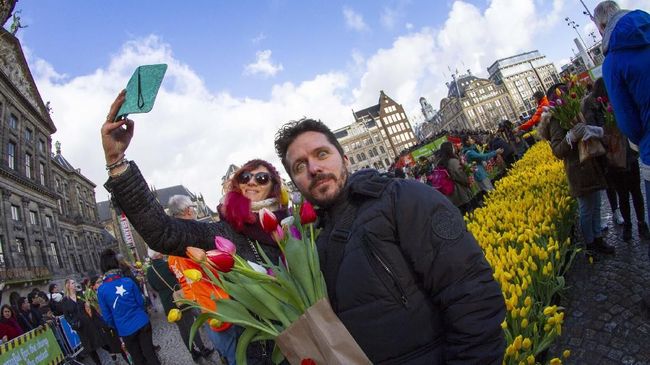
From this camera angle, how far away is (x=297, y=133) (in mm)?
1819

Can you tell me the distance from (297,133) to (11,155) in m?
31.0

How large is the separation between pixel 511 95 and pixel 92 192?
11159 cm

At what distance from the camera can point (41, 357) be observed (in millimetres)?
7133

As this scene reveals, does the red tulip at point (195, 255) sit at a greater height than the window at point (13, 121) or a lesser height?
lesser

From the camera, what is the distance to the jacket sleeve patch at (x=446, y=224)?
130 centimetres

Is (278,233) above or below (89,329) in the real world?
above

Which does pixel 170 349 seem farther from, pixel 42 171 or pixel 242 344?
pixel 42 171

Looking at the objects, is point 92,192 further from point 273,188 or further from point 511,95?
point 511,95

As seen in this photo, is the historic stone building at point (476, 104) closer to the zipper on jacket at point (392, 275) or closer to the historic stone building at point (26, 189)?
the historic stone building at point (26, 189)

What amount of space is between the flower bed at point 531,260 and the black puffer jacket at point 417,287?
755mm

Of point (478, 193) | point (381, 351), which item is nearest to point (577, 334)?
point (381, 351)

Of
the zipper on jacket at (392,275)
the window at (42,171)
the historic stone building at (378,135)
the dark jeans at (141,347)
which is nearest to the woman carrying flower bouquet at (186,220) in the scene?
the zipper on jacket at (392,275)

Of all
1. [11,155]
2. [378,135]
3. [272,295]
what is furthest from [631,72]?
[378,135]

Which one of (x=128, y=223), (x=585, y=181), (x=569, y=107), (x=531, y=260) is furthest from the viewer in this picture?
(x=128, y=223)
